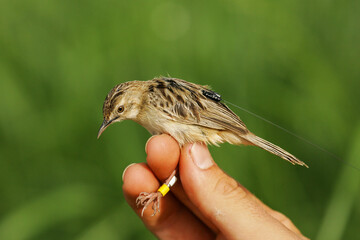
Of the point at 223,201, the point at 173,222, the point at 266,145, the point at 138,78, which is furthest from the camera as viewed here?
the point at 138,78

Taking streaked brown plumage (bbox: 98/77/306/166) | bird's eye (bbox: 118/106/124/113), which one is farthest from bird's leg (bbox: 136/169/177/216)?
bird's eye (bbox: 118/106/124/113)

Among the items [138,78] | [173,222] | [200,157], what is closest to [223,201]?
[200,157]

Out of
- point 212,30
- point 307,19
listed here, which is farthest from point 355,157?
point 212,30

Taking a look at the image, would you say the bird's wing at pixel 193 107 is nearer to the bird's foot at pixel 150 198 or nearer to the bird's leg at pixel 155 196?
the bird's leg at pixel 155 196

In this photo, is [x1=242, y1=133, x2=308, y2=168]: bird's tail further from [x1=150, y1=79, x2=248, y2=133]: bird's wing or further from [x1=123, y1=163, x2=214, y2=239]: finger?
[x1=123, y1=163, x2=214, y2=239]: finger

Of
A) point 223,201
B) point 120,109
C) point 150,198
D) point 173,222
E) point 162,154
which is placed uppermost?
point 120,109

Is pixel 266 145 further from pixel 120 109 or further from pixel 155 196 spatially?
pixel 120 109
